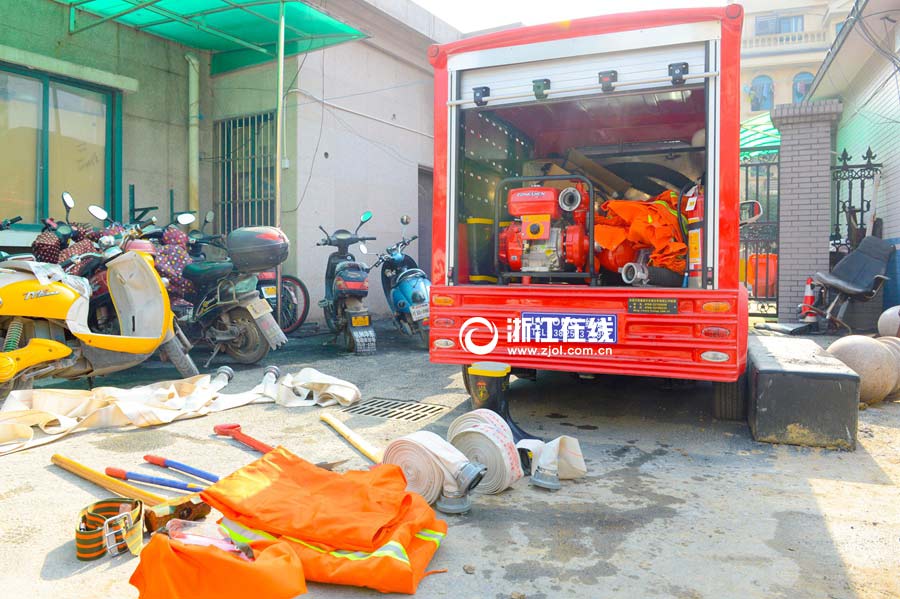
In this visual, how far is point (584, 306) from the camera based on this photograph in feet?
13.9

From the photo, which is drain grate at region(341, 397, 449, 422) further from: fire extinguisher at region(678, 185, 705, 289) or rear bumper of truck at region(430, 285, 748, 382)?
fire extinguisher at region(678, 185, 705, 289)

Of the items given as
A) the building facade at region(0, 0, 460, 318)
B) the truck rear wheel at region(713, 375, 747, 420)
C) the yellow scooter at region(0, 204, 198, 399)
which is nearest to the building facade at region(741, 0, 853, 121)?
the building facade at region(0, 0, 460, 318)

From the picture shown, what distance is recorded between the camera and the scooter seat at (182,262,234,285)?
6270mm

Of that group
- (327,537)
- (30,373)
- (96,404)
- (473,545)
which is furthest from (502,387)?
(30,373)

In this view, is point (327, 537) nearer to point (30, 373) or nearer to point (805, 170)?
point (30, 373)

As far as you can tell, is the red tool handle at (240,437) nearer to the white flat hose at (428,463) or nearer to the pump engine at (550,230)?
the white flat hose at (428,463)

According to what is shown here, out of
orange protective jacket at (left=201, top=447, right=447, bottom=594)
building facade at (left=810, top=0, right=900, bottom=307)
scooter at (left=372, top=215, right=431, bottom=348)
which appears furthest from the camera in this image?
building facade at (left=810, top=0, right=900, bottom=307)

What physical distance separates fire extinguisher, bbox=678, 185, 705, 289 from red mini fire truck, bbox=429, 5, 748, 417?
0.06ft

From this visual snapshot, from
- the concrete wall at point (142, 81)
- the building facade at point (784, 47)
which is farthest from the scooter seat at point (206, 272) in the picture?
the building facade at point (784, 47)

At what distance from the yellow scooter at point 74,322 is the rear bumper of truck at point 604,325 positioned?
92.1 inches

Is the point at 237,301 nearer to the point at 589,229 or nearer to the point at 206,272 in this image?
the point at 206,272

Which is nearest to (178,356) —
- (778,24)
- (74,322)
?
(74,322)

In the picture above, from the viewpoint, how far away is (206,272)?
6.31 metres

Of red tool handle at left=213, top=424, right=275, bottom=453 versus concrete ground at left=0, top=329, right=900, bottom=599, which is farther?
red tool handle at left=213, top=424, right=275, bottom=453
